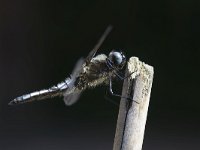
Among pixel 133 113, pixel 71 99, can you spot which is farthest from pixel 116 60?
pixel 133 113

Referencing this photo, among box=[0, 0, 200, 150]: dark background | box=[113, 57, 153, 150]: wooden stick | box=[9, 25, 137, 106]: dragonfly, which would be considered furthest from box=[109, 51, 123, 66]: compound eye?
box=[0, 0, 200, 150]: dark background

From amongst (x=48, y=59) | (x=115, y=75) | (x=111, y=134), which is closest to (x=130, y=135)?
(x=115, y=75)

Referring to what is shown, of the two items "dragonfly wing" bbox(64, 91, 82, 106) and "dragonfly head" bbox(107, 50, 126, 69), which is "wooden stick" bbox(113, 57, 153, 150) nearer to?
"dragonfly head" bbox(107, 50, 126, 69)

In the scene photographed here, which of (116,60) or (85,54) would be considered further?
(85,54)

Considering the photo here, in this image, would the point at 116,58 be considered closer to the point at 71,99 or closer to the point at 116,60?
the point at 116,60

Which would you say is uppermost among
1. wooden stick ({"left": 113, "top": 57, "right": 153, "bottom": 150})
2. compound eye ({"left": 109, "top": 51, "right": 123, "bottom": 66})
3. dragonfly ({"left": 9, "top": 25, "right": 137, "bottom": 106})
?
compound eye ({"left": 109, "top": 51, "right": 123, "bottom": 66})

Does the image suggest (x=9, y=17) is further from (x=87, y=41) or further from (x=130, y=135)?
(x=130, y=135)
